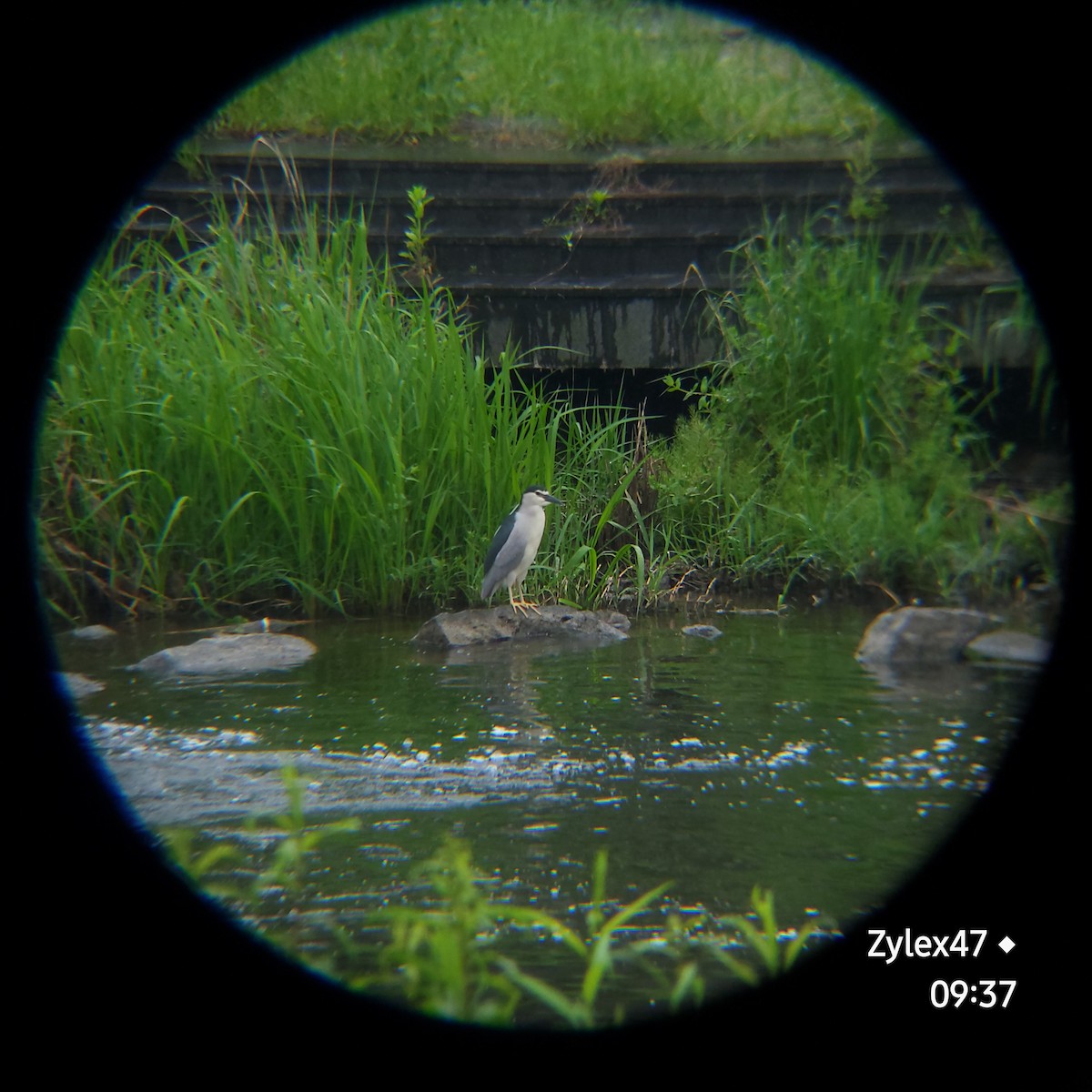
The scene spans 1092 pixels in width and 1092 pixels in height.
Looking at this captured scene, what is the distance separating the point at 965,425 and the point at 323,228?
4151 millimetres

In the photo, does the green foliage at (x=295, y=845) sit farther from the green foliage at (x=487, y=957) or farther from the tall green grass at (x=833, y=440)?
the tall green grass at (x=833, y=440)

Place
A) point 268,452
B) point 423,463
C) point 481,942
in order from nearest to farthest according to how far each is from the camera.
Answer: point 481,942 < point 268,452 < point 423,463

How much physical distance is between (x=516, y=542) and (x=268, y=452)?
1311 millimetres

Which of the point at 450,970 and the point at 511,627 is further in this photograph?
the point at 511,627

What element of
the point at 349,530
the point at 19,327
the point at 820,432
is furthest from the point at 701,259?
the point at 19,327

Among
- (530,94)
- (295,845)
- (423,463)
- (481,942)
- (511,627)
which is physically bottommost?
(481,942)

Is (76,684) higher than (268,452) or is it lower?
lower

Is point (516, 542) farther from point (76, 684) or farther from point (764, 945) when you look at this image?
point (764, 945)

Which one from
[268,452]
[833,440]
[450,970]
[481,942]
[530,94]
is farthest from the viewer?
[530,94]

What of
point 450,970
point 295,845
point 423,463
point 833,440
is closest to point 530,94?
point 833,440

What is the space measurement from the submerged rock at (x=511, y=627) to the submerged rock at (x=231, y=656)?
564 mm

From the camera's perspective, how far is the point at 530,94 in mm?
8375

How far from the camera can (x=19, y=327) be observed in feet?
13.8

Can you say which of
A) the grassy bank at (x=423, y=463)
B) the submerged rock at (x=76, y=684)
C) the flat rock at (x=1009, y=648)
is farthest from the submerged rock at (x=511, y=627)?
the flat rock at (x=1009, y=648)
